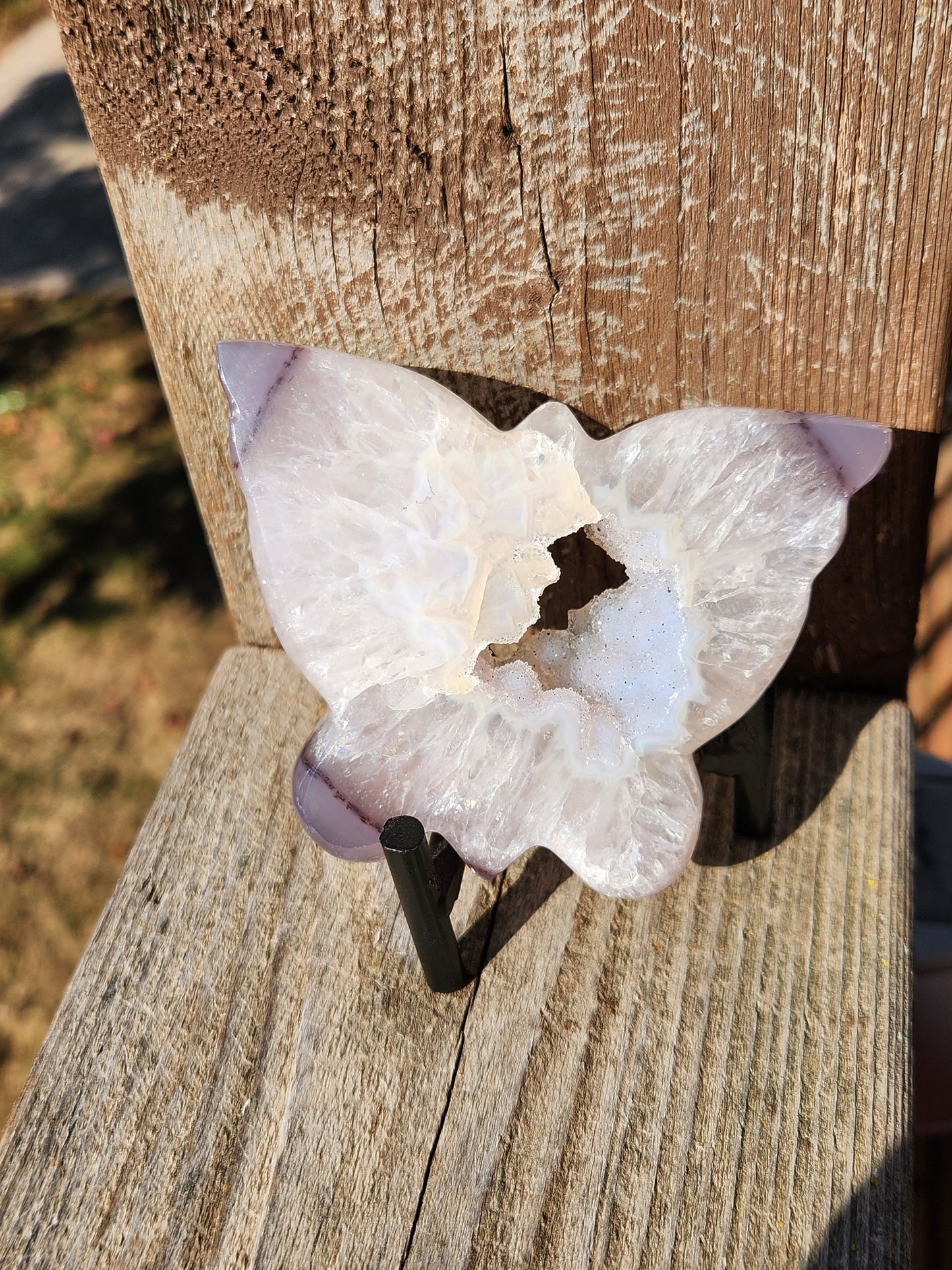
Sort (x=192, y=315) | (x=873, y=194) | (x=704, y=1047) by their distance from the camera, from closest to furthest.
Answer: (x=873, y=194) < (x=704, y=1047) < (x=192, y=315)

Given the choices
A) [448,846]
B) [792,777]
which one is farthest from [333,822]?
[792,777]

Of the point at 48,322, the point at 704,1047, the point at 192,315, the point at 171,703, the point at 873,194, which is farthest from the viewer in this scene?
the point at 48,322

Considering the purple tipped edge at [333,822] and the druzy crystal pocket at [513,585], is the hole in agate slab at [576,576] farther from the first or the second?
the purple tipped edge at [333,822]

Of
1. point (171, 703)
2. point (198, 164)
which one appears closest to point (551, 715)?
point (198, 164)

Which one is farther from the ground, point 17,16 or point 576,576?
point 17,16

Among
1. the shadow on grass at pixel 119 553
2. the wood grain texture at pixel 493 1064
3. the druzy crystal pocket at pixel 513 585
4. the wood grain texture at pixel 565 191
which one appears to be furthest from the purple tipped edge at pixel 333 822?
the shadow on grass at pixel 119 553

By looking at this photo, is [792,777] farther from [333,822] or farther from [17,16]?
[17,16]

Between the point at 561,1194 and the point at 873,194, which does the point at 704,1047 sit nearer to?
the point at 561,1194
